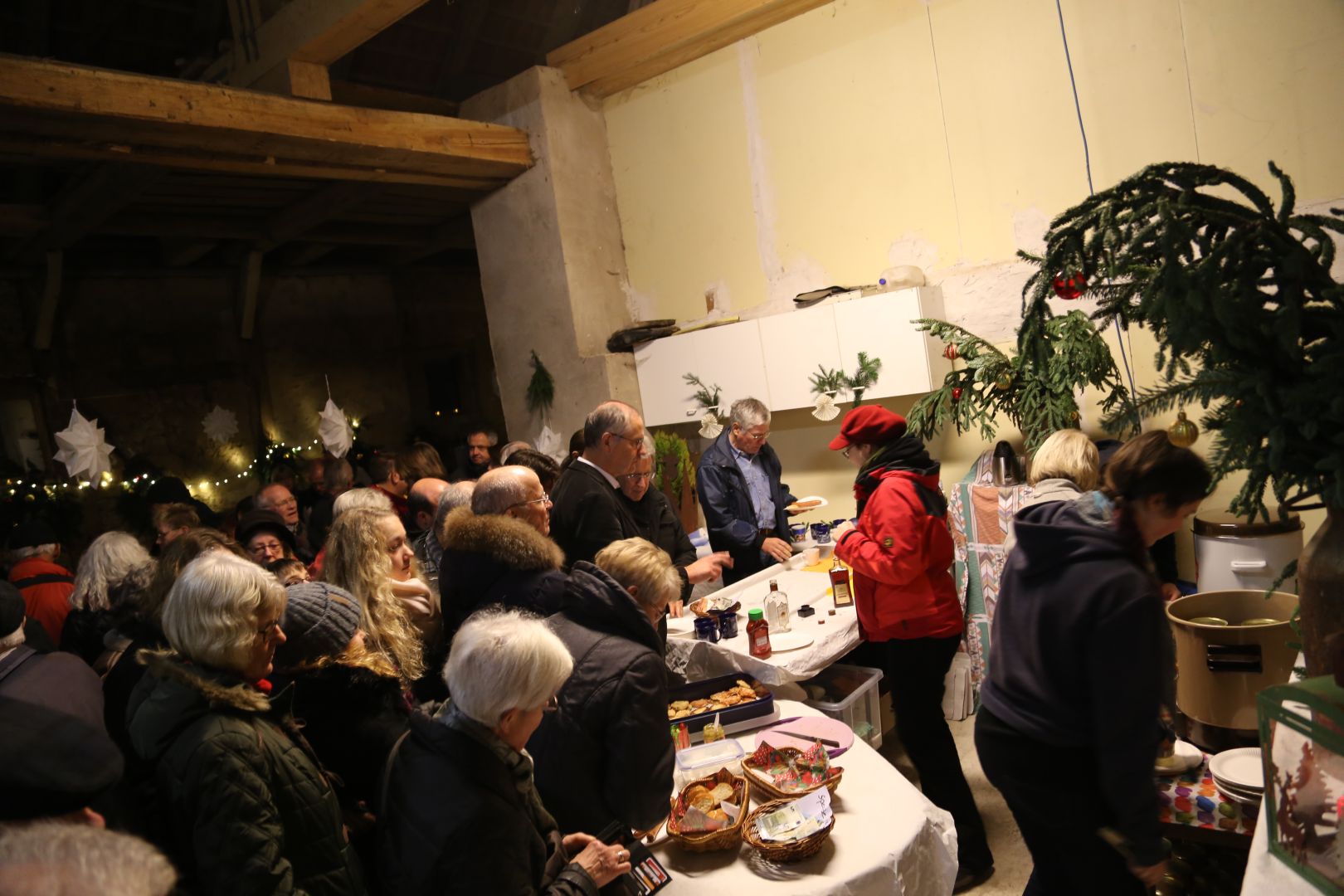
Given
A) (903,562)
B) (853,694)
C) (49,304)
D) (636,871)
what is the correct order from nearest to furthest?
(636,871) → (903,562) → (853,694) → (49,304)

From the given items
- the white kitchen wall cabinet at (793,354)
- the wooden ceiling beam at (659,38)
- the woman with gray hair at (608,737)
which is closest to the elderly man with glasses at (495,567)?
the woman with gray hair at (608,737)

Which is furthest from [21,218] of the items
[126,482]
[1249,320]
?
[1249,320]

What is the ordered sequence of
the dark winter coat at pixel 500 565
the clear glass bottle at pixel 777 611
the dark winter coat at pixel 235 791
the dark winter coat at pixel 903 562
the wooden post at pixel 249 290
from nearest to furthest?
the dark winter coat at pixel 235 791
the dark winter coat at pixel 500 565
the dark winter coat at pixel 903 562
the clear glass bottle at pixel 777 611
the wooden post at pixel 249 290

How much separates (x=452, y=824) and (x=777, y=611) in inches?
81.8

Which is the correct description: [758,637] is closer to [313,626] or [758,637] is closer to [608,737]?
[608,737]

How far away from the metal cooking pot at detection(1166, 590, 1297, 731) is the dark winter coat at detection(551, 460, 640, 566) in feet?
7.00

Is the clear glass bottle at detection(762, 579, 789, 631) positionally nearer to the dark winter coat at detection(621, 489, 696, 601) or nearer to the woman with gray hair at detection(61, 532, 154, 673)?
the dark winter coat at detection(621, 489, 696, 601)

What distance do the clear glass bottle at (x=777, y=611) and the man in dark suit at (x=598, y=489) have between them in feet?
2.31

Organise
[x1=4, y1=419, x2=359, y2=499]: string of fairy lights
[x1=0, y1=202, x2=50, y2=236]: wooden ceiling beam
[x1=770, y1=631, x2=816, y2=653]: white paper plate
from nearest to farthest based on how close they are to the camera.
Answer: [x1=770, y1=631, x2=816, y2=653]: white paper plate < [x1=0, y1=202, x2=50, y2=236]: wooden ceiling beam < [x1=4, y1=419, x2=359, y2=499]: string of fairy lights

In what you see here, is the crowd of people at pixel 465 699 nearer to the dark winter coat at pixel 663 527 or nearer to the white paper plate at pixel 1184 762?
the white paper plate at pixel 1184 762

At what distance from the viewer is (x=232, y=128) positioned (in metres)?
4.70

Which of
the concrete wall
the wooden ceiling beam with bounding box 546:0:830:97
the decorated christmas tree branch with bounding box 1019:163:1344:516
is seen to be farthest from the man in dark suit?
the wooden ceiling beam with bounding box 546:0:830:97

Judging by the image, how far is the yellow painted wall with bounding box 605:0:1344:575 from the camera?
4.48 meters

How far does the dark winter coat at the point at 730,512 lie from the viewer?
15.7 feet
